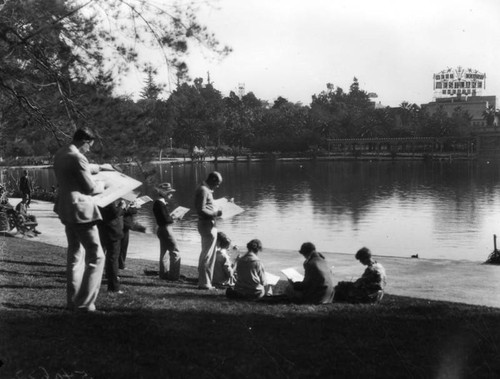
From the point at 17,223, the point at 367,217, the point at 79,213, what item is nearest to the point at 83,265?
the point at 79,213

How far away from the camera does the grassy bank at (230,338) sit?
4.63 meters

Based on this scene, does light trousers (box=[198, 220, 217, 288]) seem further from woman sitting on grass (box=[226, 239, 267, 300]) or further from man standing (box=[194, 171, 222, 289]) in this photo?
woman sitting on grass (box=[226, 239, 267, 300])

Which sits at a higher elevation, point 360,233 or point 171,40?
point 171,40

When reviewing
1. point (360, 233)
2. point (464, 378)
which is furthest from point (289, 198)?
point (464, 378)

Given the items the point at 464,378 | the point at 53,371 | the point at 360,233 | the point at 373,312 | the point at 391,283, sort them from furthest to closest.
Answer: the point at 360,233, the point at 391,283, the point at 373,312, the point at 464,378, the point at 53,371

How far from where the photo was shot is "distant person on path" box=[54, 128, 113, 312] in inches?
224

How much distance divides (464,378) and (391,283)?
658 cm

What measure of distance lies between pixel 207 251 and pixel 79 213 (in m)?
3.13

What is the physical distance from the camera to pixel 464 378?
4832mm

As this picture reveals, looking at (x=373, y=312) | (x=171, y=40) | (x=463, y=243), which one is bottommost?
(x=463, y=243)

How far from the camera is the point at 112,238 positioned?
773cm

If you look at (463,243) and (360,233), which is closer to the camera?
(463,243)

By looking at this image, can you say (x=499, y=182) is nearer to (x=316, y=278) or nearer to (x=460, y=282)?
(x=460, y=282)

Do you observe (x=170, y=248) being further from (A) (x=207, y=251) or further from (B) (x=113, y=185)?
A: (B) (x=113, y=185)
